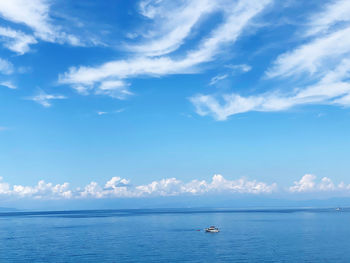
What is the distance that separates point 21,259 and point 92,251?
2594 centimetres

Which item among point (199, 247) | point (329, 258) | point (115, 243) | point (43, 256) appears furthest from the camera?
point (115, 243)

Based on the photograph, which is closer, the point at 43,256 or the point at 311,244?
the point at 43,256

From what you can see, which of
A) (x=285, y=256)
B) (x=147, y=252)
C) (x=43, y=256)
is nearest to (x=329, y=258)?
(x=285, y=256)

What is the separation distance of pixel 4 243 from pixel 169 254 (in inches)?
3439

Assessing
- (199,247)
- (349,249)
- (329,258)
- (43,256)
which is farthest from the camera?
(199,247)

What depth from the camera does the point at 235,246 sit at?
141000 mm

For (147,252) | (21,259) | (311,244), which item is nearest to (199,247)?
(147,252)

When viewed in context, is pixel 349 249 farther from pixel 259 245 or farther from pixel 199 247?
pixel 199 247

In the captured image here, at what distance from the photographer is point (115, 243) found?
151375 millimetres

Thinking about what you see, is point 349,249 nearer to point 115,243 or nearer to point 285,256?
point 285,256

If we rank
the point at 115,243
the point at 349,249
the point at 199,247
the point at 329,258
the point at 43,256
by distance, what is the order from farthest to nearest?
the point at 115,243, the point at 199,247, the point at 349,249, the point at 43,256, the point at 329,258

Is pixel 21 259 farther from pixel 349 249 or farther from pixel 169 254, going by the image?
pixel 349 249

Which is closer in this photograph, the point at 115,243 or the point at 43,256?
the point at 43,256

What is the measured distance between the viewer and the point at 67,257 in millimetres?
118375
